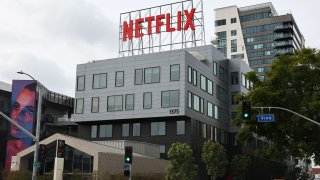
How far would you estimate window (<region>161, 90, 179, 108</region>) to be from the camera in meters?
65.3

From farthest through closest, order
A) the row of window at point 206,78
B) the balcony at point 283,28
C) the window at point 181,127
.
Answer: the balcony at point 283,28
the row of window at point 206,78
the window at point 181,127

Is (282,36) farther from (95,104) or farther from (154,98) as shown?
(95,104)

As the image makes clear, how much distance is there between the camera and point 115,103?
7038 cm

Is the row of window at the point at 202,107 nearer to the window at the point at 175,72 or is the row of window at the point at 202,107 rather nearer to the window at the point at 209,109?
the window at the point at 209,109

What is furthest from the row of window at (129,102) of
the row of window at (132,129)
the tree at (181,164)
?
the tree at (181,164)

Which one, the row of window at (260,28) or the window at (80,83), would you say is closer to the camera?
the window at (80,83)

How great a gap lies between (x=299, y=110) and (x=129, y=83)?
3036 centimetres

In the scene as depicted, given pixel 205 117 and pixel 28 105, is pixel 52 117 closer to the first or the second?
pixel 28 105

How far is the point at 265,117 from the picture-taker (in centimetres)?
3841

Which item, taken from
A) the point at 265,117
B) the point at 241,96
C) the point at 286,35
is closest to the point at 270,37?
the point at 286,35

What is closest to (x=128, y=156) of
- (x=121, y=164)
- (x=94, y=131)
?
(x=121, y=164)

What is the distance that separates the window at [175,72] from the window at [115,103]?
9.09 meters

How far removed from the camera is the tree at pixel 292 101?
149 ft

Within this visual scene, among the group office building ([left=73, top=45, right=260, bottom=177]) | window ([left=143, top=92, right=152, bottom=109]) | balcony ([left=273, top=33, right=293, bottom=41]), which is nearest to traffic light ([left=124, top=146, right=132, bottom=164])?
office building ([left=73, top=45, right=260, bottom=177])
